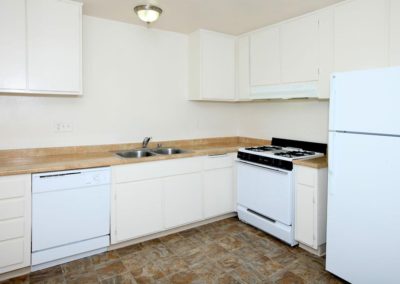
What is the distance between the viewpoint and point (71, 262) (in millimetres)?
2463

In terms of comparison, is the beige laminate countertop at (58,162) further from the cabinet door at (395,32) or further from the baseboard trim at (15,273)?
the cabinet door at (395,32)

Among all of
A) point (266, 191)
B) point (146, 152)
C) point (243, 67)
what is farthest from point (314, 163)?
point (146, 152)

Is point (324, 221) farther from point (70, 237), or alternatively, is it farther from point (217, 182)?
point (70, 237)

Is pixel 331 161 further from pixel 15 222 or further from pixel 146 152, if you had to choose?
pixel 15 222

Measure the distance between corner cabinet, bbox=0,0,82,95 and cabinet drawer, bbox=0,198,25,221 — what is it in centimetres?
93

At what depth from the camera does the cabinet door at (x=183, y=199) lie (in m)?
2.93

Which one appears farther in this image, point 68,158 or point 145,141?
point 145,141

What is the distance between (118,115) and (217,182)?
1.42 m

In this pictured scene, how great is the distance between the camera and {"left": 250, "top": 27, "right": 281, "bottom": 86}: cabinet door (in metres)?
3.18

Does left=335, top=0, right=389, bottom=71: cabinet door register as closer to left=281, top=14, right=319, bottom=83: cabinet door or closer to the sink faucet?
left=281, top=14, right=319, bottom=83: cabinet door

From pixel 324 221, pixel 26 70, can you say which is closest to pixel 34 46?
pixel 26 70

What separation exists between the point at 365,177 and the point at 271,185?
106 centimetres

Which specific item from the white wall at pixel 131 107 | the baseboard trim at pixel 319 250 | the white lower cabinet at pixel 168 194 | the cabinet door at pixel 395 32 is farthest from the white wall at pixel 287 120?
the baseboard trim at pixel 319 250

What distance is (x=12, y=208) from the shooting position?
2137 millimetres
